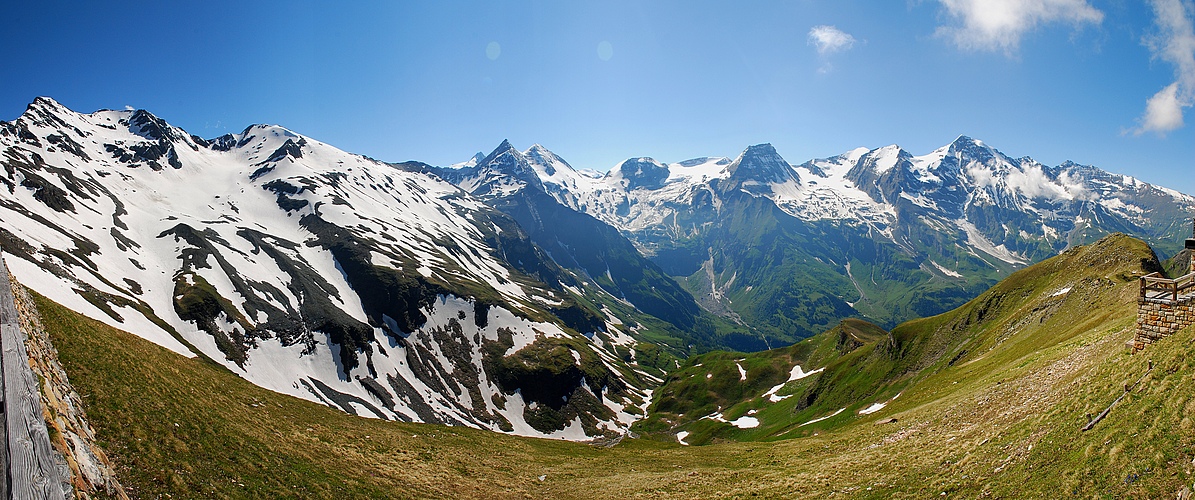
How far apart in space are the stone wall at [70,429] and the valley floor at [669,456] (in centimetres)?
121

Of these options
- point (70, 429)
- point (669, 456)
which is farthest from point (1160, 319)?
point (70, 429)

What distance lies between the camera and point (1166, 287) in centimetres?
2347

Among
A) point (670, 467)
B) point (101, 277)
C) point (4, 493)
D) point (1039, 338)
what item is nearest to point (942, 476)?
point (670, 467)

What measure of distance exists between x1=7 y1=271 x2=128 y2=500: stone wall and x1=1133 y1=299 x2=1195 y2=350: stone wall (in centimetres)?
4025

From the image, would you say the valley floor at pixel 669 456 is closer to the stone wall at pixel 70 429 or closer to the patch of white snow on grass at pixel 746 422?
the stone wall at pixel 70 429

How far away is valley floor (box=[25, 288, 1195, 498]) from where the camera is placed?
645 inches

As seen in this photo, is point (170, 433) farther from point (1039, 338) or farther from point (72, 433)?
point (1039, 338)

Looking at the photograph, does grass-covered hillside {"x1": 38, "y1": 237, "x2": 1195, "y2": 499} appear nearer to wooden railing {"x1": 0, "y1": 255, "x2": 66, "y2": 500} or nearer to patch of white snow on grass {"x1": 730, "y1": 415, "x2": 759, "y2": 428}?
wooden railing {"x1": 0, "y1": 255, "x2": 66, "y2": 500}

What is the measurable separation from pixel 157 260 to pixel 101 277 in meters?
43.2

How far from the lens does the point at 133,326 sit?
405 ft

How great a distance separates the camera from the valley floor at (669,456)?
1638cm

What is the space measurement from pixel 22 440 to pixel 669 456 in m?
47.1

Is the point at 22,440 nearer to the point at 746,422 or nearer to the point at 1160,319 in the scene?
the point at 1160,319

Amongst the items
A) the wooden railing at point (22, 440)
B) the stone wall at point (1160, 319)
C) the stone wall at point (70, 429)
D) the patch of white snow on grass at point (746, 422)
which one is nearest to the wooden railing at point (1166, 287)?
the stone wall at point (1160, 319)
